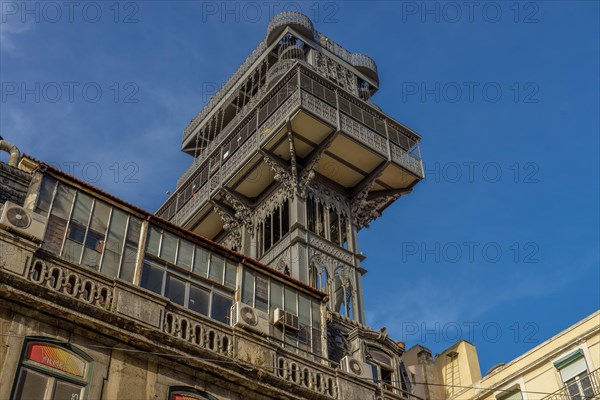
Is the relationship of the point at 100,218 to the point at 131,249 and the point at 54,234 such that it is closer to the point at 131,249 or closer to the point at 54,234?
the point at 131,249

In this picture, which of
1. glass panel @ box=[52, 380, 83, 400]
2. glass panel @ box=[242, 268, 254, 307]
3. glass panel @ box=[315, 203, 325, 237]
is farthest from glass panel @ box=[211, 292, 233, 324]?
glass panel @ box=[315, 203, 325, 237]

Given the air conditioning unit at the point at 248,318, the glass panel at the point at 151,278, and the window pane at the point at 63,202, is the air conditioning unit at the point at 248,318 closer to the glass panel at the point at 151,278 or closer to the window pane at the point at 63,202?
the glass panel at the point at 151,278

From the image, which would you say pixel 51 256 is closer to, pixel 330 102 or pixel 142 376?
pixel 142 376

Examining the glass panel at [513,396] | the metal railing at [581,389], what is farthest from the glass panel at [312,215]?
the metal railing at [581,389]

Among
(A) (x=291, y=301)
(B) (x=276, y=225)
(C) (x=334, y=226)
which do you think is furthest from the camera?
(C) (x=334, y=226)

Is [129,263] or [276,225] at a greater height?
[276,225]

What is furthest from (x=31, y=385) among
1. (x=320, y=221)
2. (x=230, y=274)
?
(x=320, y=221)

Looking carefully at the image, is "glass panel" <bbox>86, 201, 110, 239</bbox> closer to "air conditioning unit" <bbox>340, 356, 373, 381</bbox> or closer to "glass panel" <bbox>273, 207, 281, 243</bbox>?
"air conditioning unit" <bbox>340, 356, 373, 381</bbox>

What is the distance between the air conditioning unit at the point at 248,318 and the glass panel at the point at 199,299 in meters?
0.87

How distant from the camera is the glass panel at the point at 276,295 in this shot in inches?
1000

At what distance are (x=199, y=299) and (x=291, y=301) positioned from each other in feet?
12.3

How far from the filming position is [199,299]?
76.4 ft

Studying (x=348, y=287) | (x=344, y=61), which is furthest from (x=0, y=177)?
(x=344, y=61)

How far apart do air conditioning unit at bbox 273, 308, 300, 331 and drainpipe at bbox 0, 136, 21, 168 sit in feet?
30.1
